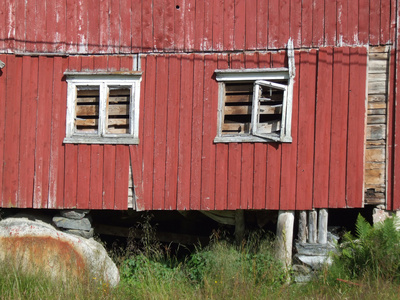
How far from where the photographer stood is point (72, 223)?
8438mm

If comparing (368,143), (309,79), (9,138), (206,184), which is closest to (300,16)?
(309,79)

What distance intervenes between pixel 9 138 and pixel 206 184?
132 inches

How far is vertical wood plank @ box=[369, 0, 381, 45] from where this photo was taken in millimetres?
8078

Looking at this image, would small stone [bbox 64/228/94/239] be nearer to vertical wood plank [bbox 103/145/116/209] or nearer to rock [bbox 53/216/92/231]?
rock [bbox 53/216/92/231]

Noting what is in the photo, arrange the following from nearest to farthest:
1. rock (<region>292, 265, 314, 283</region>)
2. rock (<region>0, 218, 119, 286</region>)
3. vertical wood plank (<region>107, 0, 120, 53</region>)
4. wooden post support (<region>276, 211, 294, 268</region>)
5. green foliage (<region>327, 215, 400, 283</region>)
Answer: green foliage (<region>327, 215, 400, 283</region>), rock (<region>0, 218, 119, 286</region>), rock (<region>292, 265, 314, 283</region>), wooden post support (<region>276, 211, 294, 268</region>), vertical wood plank (<region>107, 0, 120, 53</region>)

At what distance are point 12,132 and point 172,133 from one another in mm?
2667

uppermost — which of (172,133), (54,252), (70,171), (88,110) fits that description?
(88,110)

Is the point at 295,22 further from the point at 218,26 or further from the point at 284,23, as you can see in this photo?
the point at 218,26

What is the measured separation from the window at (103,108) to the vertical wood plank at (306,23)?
274cm

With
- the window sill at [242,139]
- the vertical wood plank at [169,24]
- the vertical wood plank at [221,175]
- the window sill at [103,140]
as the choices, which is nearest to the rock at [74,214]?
the window sill at [103,140]

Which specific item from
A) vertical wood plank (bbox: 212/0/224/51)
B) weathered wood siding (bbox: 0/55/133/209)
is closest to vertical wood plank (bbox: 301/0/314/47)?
vertical wood plank (bbox: 212/0/224/51)

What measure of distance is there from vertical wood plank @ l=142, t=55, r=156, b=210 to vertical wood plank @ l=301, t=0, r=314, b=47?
245cm

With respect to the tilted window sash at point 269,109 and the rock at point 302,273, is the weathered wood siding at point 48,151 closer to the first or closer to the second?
the tilted window sash at point 269,109

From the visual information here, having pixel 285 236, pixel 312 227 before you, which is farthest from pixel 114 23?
pixel 312 227
